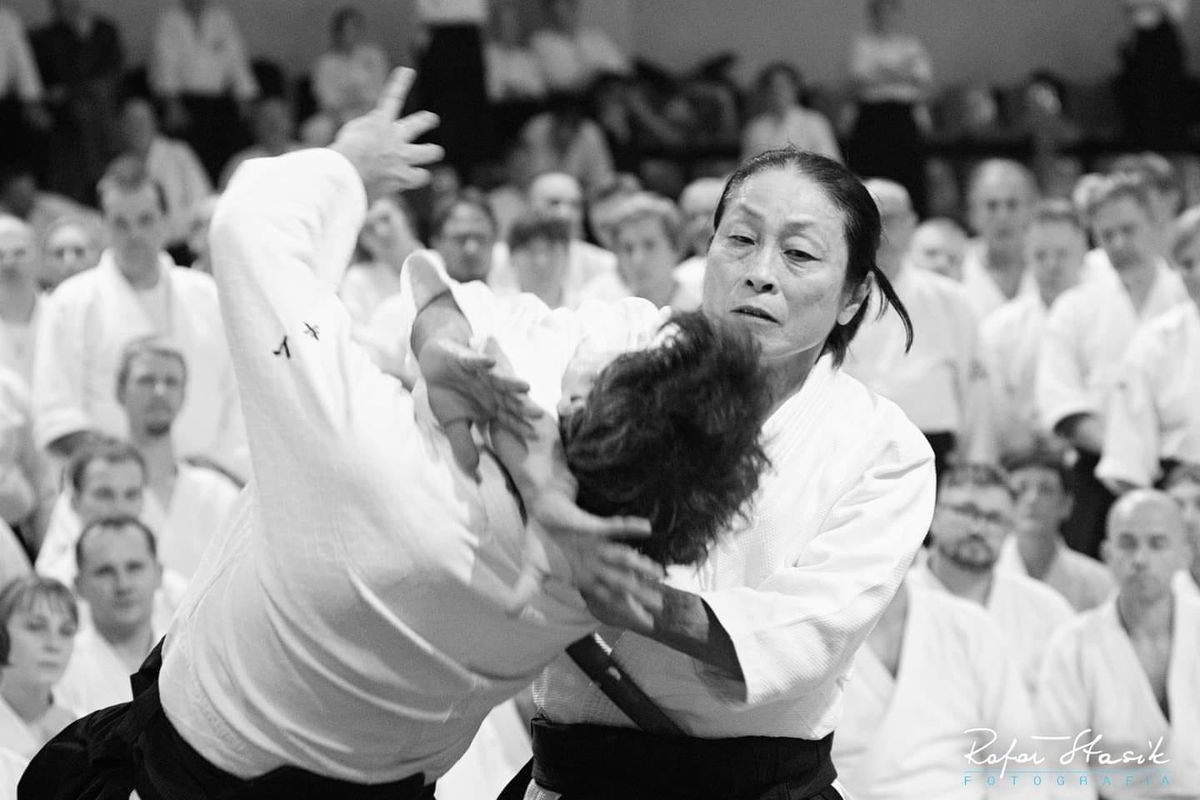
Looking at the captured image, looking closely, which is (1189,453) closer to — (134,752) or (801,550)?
(801,550)

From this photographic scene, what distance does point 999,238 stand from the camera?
807 cm

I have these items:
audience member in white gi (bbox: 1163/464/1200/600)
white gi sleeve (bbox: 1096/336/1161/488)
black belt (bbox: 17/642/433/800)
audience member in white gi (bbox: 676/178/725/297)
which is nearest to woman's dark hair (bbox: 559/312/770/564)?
black belt (bbox: 17/642/433/800)

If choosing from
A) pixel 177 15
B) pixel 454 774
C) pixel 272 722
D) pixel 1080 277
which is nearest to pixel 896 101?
pixel 1080 277

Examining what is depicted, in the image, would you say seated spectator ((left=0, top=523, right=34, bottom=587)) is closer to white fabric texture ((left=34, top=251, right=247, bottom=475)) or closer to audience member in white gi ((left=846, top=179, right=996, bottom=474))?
white fabric texture ((left=34, top=251, right=247, bottom=475))

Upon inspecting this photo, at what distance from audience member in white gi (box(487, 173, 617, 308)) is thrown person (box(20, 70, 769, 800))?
478 cm

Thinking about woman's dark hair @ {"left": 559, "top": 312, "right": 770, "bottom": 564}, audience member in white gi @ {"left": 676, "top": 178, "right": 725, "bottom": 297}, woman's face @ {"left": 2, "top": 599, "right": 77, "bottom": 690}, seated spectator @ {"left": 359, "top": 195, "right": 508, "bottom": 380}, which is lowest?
woman's face @ {"left": 2, "top": 599, "right": 77, "bottom": 690}

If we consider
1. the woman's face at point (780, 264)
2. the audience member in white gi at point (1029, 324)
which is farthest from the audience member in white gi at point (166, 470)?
the woman's face at point (780, 264)

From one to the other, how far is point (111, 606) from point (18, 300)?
240 cm

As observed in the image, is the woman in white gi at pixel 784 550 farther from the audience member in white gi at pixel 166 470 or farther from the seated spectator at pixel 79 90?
the seated spectator at pixel 79 90

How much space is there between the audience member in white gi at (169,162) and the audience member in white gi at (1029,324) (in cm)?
413

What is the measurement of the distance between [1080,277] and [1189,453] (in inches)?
54.8

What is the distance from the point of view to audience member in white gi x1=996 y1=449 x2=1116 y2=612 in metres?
6.02

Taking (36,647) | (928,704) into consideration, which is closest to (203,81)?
(36,647)

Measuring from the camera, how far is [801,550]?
240 cm
